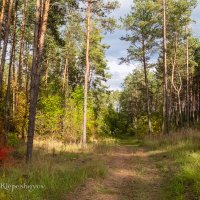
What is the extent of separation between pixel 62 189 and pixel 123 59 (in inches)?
954

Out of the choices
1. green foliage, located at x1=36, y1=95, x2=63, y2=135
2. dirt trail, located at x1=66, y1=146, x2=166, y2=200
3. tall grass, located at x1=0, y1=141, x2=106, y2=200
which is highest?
green foliage, located at x1=36, y1=95, x2=63, y2=135

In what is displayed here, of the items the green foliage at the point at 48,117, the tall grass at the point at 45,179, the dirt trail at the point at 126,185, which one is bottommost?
the dirt trail at the point at 126,185

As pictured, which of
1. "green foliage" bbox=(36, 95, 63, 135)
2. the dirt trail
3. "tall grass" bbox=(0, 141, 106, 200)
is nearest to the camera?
"tall grass" bbox=(0, 141, 106, 200)

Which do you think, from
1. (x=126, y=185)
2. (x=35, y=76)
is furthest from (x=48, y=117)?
(x=126, y=185)

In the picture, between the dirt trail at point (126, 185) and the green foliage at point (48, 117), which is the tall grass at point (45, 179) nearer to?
the dirt trail at point (126, 185)

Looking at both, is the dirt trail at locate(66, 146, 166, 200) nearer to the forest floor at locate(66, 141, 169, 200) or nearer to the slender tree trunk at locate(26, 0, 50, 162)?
the forest floor at locate(66, 141, 169, 200)

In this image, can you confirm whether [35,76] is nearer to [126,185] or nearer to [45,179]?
[45,179]

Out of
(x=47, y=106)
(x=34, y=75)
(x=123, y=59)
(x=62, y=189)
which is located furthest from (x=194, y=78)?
(x=62, y=189)

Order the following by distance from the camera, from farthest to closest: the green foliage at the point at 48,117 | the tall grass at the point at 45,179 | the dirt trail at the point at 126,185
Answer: the green foliage at the point at 48,117 → the dirt trail at the point at 126,185 → the tall grass at the point at 45,179

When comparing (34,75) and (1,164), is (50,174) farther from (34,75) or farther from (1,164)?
(34,75)

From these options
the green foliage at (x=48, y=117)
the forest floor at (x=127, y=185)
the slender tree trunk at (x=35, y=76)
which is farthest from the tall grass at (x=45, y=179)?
the green foliage at (x=48, y=117)

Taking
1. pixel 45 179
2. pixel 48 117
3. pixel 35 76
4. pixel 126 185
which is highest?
pixel 35 76

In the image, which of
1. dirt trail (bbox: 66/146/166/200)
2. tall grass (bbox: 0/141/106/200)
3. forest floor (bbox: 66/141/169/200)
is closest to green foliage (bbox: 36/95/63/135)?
forest floor (bbox: 66/141/169/200)

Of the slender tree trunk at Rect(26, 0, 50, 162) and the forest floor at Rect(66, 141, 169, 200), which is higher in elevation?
the slender tree trunk at Rect(26, 0, 50, 162)
